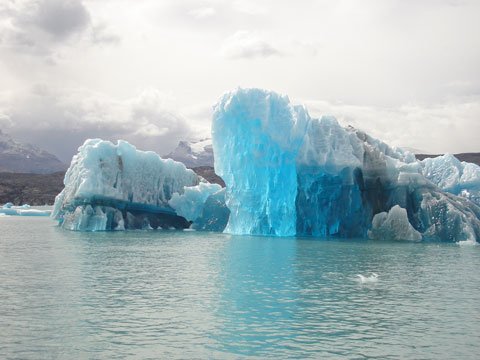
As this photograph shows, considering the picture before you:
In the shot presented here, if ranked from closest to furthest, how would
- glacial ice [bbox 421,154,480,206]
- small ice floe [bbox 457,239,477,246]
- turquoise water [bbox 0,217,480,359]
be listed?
turquoise water [bbox 0,217,480,359] → small ice floe [bbox 457,239,477,246] → glacial ice [bbox 421,154,480,206]

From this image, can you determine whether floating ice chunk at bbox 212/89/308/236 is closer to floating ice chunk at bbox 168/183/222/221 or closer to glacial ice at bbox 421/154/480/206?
floating ice chunk at bbox 168/183/222/221

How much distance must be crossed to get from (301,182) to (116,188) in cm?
1452

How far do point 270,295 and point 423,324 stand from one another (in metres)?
4.85

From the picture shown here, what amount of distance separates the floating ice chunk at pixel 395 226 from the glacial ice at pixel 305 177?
0.23 feet

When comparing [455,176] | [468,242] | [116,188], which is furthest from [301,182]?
[116,188]

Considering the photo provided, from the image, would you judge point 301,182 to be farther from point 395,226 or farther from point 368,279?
point 368,279

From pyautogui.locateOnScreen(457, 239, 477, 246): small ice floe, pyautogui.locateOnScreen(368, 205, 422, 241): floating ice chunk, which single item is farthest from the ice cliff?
pyautogui.locateOnScreen(457, 239, 477, 246): small ice floe

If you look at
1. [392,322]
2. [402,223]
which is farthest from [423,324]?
[402,223]

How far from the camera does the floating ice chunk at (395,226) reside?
3638 cm

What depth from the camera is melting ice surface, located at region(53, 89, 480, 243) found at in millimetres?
37375

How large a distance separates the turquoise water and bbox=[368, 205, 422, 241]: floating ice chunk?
339 inches

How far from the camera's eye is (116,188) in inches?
1677

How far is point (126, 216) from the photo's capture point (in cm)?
4669

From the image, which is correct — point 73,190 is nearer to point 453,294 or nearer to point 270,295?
point 270,295
